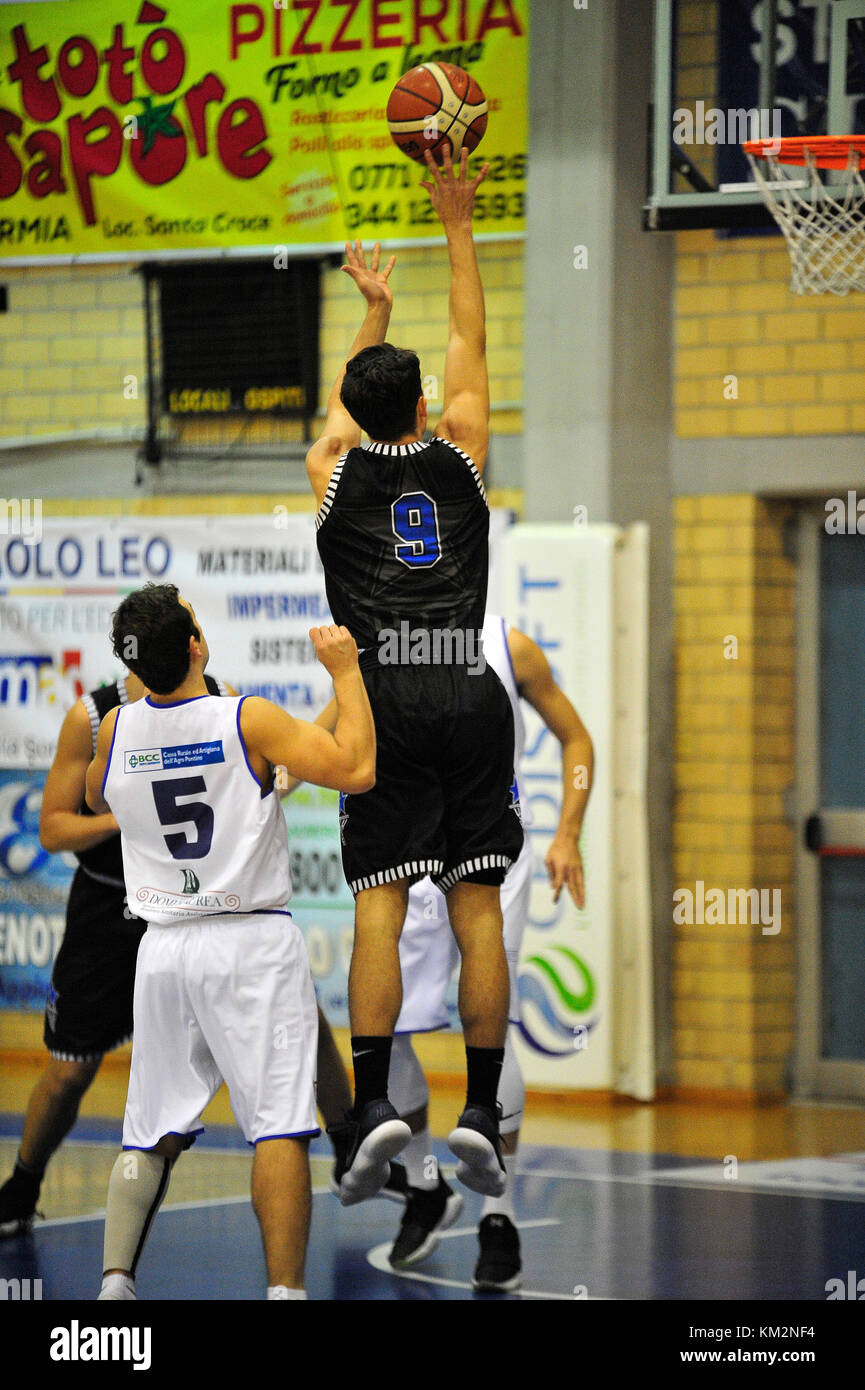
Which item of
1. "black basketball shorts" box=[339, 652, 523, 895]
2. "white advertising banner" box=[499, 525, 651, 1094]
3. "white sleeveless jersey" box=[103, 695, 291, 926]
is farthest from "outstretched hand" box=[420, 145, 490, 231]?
"white advertising banner" box=[499, 525, 651, 1094]

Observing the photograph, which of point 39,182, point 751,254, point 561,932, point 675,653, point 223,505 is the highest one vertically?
point 39,182

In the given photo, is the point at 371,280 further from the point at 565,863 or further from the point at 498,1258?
the point at 498,1258

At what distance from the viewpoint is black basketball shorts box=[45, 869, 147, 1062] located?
605cm

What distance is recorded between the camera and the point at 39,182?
388 inches

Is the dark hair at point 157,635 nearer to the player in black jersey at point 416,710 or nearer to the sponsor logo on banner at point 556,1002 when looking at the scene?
the player in black jersey at point 416,710

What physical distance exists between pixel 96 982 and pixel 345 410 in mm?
2155

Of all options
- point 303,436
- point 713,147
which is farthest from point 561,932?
point 713,147

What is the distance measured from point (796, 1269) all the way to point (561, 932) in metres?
2.93

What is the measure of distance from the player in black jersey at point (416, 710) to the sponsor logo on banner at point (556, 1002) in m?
3.66

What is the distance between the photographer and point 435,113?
5.22 metres

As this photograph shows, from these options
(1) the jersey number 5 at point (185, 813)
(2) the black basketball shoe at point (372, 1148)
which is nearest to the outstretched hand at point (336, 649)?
(1) the jersey number 5 at point (185, 813)

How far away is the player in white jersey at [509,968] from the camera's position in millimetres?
5676

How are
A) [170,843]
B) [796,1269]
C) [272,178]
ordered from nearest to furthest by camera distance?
[170,843] < [796,1269] < [272,178]

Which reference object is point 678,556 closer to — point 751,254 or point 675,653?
point 675,653
